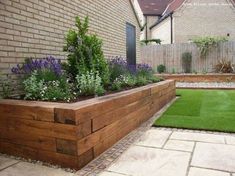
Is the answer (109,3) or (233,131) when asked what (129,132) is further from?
(109,3)

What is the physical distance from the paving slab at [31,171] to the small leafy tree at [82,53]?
1.72 m

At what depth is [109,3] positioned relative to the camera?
7.31 meters

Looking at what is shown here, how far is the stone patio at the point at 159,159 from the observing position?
259 cm

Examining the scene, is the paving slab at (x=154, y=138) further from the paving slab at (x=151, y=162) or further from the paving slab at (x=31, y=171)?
the paving slab at (x=31, y=171)

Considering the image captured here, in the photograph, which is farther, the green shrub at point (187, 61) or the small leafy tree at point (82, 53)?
the green shrub at point (187, 61)

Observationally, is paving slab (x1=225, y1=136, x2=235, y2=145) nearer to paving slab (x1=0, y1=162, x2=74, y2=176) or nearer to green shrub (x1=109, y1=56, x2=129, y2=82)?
paving slab (x1=0, y1=162, x2=74, y2=176)

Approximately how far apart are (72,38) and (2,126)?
1.82 metres

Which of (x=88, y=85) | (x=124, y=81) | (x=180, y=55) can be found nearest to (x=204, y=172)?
(x=88, y=85)

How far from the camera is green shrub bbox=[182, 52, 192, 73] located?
577 inches

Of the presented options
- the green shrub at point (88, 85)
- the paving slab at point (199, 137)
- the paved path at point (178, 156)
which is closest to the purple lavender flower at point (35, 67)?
the green shrub at point (88, 85)

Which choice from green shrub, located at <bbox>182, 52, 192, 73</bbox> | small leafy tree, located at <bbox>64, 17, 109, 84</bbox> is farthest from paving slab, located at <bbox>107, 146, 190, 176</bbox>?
green shrub, located at <bbox>182, 52, 192, 73</bbox>

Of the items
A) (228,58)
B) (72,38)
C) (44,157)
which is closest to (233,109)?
(72,38)

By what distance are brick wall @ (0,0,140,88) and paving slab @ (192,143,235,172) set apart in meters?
2.85

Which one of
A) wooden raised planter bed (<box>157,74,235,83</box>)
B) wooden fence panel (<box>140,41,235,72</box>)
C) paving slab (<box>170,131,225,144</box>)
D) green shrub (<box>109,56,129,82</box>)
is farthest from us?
wooden fence panel (<box>140,41,235,72</box>)
